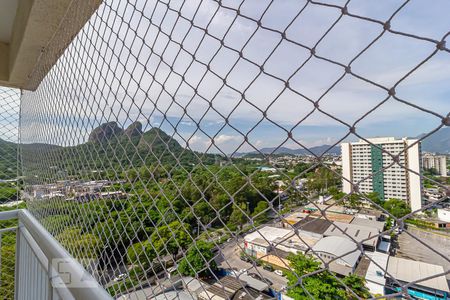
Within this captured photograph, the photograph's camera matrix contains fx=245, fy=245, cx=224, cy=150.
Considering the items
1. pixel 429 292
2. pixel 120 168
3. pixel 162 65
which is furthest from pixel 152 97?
pixel 429 292

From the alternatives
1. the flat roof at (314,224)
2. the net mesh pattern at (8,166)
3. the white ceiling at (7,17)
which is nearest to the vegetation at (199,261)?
the flat roof at (314,224)

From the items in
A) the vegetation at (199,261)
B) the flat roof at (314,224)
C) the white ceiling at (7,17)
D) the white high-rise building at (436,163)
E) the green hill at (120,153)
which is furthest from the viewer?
the white ceiling at (7,17)

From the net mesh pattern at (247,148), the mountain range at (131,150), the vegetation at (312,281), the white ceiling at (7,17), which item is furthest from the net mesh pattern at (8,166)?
the vegetation at (312,281)

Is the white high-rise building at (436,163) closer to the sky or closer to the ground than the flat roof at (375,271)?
closer to the sky

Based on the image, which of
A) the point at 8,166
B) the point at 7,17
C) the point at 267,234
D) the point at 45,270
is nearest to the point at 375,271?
the point at 267,234

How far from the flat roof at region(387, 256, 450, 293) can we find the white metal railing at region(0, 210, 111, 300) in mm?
557

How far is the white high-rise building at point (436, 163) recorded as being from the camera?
270 mm

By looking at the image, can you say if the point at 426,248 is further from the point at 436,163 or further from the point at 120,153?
the point at 120,153

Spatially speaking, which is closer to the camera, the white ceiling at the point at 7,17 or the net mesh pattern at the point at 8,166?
the white ceiling at the point at 7,17

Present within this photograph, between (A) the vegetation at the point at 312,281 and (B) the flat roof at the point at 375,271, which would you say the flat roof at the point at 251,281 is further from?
(B) the flat roof at the point at 375,271

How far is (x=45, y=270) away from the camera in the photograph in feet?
2.95

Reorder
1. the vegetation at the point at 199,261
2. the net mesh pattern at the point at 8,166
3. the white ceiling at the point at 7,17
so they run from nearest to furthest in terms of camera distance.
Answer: the vegetation at the point at 199,261 → the white ceiling at the point at 7,17 → the net mesh pattern at the point at 8,166

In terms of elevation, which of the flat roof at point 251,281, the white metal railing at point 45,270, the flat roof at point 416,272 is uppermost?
the flat roof at point 416,272

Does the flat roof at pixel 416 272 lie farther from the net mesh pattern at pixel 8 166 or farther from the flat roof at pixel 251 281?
the net mesh pattern at pixel 8 166
